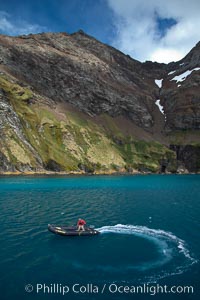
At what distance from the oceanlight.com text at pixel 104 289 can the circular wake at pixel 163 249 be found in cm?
231

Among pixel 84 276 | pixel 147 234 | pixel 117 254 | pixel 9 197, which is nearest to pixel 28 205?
pixel 9 197

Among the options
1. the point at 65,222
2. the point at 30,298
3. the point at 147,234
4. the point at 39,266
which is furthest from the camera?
the point at 65,222

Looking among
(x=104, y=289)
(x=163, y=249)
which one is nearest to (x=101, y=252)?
(x=163, y=249)

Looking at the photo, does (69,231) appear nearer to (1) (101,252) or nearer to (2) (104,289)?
(1) (101,252)

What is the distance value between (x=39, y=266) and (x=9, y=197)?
57.3 metres

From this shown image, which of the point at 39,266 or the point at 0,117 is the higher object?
the point at 0,117

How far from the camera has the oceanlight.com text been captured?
88.0 ft

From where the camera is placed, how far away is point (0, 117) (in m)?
196

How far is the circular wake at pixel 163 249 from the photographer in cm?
3219

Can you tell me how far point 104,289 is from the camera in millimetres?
27281

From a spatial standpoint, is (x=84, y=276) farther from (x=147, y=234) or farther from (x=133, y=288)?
(x=147, y=234)

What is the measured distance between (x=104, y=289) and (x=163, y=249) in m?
14.4

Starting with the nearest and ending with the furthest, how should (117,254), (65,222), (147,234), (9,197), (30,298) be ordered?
(30,298) → (117,254) → (147,234) → (65,222) → (9,197)

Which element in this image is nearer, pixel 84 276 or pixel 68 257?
pixel 84 276
